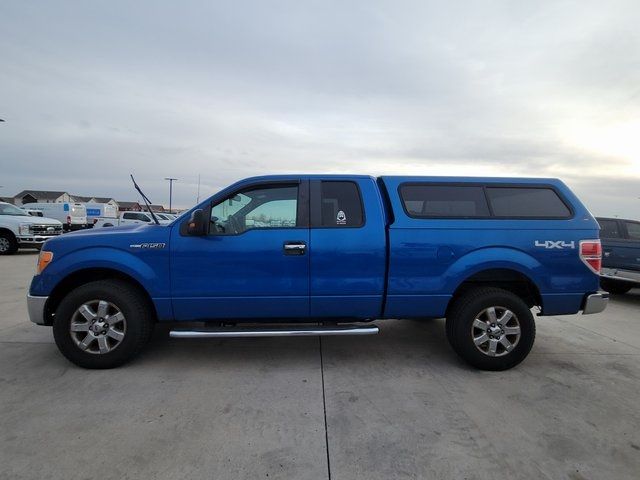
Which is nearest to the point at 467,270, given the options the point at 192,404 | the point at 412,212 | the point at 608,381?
the point at 412,212

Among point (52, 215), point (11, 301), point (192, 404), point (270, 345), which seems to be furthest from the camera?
point (52, 215)

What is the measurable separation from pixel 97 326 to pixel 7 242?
12.9 meters

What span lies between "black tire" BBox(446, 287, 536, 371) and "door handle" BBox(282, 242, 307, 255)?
166 centimetres

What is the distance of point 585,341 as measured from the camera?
15.7ft

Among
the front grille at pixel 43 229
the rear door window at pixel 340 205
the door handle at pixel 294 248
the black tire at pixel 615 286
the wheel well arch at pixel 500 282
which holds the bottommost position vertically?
the black tire at pixel 615 286

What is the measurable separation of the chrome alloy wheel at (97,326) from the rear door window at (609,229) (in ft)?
30.6

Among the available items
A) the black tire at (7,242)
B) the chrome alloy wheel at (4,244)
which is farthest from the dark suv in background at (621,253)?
the chrome alloy wheel at (4,244)

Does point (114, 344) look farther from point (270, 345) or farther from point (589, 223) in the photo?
point (589, 223)

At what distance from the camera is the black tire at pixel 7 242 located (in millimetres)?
13023

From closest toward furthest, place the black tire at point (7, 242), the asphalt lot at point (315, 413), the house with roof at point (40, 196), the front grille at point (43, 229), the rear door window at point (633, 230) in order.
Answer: the asphalt lot at point (315, 413)
the rear door window at point (633, 230)
the black tire at point (7, 242)
the front grille at point (43, 229)
the house with roof at point (40, 196)

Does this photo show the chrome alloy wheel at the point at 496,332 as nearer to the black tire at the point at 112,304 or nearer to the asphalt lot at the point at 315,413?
the asphalt lot at the point at 315,413

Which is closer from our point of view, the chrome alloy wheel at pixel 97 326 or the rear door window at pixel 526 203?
the chrome alloy wheel at pixel 97 326

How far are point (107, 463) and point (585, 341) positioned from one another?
17.3 feet

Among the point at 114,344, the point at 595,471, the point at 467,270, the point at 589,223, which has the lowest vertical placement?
the point at 595,471
